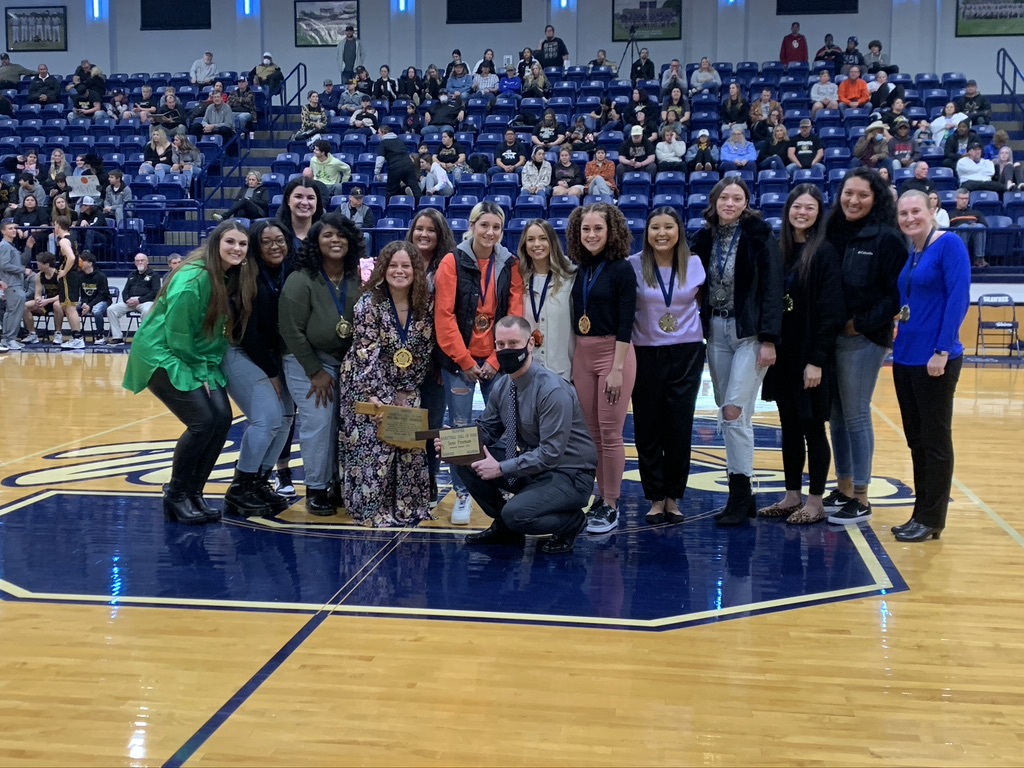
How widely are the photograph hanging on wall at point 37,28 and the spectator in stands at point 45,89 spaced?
3.03 m

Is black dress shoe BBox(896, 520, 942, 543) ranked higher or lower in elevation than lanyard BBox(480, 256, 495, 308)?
lower

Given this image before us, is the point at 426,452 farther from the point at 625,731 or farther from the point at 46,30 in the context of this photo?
the point at 46,30

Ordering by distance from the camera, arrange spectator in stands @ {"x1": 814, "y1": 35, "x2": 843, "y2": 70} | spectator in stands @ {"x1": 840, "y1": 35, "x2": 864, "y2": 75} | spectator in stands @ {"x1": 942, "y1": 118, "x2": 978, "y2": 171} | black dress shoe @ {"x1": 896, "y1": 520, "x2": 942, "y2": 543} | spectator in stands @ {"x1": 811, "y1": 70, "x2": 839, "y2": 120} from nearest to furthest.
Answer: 1. black dress shoe @ {"x1": 896, "y1": 520, "x2": 942, "y2": 543}
2. spectator in stands @ {"x1": 942, "y1": 118, "x2": 978, "y2": 171}
3. spectator in stands @ {"x1": 811, "y1": 70, "x2": 839, "y2": 120}
4. spectator in stands @ {"x1": 840, "y1": 35, "x2": 864, "y2": 75}
5. spectator in stands @ {"x1": 814, "y1": 35, "x2": 843, "y2": 70}

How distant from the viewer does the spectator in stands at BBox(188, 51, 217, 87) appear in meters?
20.0

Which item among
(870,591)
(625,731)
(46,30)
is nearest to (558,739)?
(625,731)

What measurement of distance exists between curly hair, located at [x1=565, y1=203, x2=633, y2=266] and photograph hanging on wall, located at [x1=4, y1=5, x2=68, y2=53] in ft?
70.0

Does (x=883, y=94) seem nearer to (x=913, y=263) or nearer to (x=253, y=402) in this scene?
(x=913, y=263)

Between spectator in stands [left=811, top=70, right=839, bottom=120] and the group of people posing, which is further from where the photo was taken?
spectator in stands [left=811, top=70, right=839, bottom=120]

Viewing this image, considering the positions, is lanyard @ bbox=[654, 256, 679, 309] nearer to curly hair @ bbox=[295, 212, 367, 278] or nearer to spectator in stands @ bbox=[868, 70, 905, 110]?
curly hair @ bbox=[295, 212, 367, 278]

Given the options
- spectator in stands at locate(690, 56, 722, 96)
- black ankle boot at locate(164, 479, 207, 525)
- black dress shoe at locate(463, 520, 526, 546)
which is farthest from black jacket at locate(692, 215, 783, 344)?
spectator in stands at locate(690, 56, 722, 96)

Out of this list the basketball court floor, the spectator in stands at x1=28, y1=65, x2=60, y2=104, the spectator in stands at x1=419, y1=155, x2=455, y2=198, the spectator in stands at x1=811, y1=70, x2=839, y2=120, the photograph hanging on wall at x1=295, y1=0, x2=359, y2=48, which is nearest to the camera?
the basketball court floor

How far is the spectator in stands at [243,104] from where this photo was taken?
18391 mm

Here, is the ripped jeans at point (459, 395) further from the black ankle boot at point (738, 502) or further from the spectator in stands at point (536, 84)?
the spectator in stands at point (536, 84)

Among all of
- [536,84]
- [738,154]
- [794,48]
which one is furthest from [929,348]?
[794,48]
